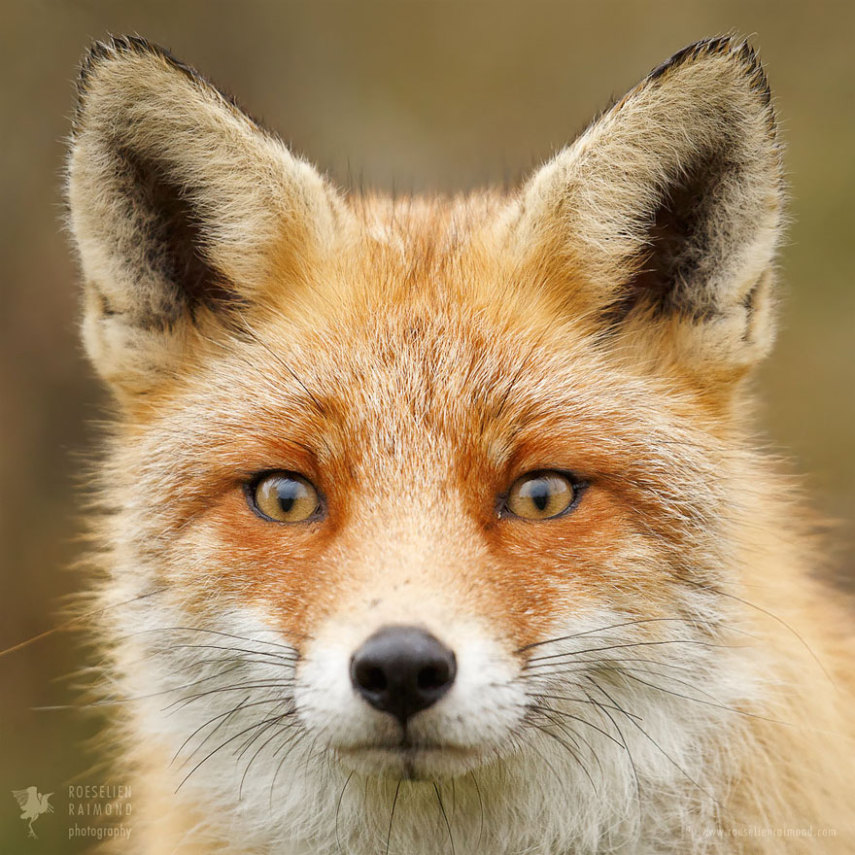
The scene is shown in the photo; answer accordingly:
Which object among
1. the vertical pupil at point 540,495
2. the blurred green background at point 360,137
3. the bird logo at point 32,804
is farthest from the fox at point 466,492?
the blurred green background at point 360,137

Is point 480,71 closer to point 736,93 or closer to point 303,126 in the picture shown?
point 303,126

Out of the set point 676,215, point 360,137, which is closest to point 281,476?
point 676,215

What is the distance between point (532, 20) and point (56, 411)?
6090 mm

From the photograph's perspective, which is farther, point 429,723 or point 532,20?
point 532,20

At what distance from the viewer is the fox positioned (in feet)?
11.3

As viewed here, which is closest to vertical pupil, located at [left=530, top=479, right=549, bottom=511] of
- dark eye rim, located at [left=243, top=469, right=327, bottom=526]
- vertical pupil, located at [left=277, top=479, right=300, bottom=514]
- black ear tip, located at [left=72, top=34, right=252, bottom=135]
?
dark eye rim, located at [left=243, top=469, right=327, bottom=526]

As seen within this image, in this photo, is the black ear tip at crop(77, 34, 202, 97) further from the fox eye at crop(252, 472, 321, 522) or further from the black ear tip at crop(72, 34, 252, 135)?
the fox eye at crop(252, 472, 321, 522)

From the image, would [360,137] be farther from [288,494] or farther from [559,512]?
[559,512]

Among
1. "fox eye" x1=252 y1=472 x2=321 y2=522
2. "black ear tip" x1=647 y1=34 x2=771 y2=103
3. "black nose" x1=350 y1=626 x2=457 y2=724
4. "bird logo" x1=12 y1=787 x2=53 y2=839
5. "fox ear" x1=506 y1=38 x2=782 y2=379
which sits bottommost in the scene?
"bird logo" x1=12 y1=787 x2=53 y2=839

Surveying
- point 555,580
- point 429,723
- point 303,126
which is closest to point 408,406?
point 555,580

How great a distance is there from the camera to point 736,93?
370cm

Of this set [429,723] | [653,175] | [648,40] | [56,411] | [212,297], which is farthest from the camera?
[648,40]

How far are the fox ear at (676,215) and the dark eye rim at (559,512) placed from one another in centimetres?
74

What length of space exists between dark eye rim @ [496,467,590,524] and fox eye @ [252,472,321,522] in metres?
0.67
